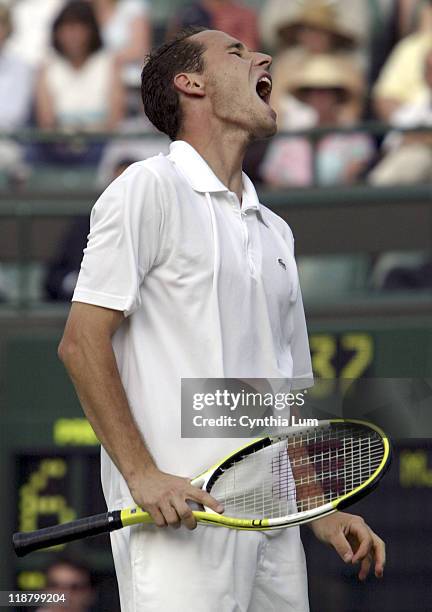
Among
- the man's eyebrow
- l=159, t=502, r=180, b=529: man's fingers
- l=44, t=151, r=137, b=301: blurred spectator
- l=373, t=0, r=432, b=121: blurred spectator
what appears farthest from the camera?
l=373, t=0, r=432, b=121: blurred spectator

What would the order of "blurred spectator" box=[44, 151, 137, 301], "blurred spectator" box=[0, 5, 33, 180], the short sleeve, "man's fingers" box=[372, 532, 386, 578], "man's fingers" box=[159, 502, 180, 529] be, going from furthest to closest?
"blurred spectator" box=[0, 5, 33, 180] < "blurred spectator" box=[44, 151, 137, 301] < "man's fingers" box=[372, 532, 386, 578] < the short sleeve < "man's fingers" box=[159, 502, 180, 529]

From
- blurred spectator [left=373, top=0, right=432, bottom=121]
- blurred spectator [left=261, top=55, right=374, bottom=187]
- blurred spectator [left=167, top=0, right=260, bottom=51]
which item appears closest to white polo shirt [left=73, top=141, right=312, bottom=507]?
blurred spectator [left=261, top=55, right=374, bottom=187]

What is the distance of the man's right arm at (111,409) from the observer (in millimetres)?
2910

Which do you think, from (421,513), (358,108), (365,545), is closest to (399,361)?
(421,513)

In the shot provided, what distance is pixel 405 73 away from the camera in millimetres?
7445

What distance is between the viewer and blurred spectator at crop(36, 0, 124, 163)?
302 inches

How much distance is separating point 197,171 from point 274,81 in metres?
4.49

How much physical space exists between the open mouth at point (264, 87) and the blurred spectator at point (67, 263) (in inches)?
146

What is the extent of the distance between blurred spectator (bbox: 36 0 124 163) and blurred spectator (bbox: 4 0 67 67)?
100mm

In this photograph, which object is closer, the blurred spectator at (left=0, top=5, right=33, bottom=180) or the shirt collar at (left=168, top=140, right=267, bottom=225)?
the shirt collar at (left=168, top=140, right=267, bottom=225)

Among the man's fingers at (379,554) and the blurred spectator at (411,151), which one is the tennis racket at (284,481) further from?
the blurred spectator at (411,151)

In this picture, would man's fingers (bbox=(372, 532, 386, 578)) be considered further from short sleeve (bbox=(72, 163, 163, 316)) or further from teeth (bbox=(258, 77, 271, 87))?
teeth (bbox=(258, 77, 271, 87))

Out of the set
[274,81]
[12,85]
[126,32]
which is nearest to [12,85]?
[12,85]

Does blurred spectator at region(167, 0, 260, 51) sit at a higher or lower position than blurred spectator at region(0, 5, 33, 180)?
higher
